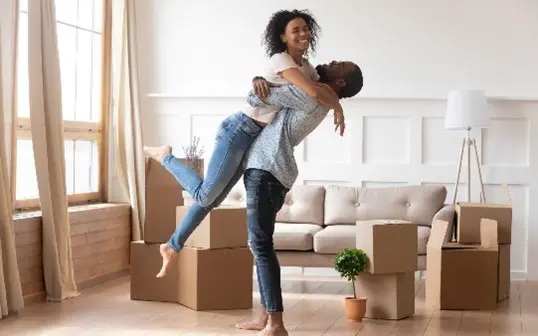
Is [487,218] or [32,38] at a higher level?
[32,38]

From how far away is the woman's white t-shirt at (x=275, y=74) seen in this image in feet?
15.1

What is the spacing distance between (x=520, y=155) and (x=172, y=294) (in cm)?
315

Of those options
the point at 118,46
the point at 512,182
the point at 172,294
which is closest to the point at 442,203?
the point at 512,182

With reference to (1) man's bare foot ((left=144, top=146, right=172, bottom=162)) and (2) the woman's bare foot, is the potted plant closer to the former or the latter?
(2) the woman's bare foot

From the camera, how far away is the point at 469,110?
24.0 ft

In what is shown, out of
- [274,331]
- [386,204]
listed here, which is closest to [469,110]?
[386,204]

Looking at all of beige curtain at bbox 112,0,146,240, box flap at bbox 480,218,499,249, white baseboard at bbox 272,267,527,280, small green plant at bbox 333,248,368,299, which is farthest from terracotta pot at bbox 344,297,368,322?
beige curtain at bbox 112,0,146,240

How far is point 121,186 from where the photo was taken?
25.4 feet

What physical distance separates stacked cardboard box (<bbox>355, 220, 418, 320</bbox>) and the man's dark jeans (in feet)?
3.45

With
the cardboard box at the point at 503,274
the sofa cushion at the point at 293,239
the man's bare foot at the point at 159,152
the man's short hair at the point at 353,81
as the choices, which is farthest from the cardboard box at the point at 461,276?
the man's bare foot at the point at 159,152

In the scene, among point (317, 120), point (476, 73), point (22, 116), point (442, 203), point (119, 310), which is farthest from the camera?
point (476, 73)

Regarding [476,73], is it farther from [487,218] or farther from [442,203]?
[487,218]

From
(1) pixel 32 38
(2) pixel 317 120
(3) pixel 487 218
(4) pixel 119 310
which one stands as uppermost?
(1) pixel 32 38

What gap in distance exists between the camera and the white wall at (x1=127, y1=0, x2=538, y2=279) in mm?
7730
